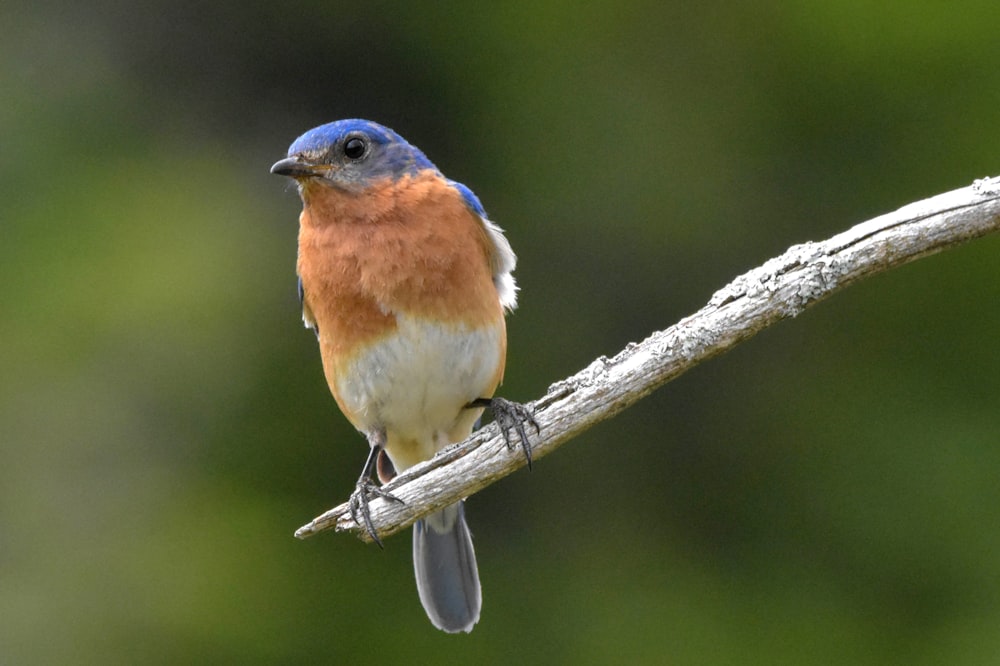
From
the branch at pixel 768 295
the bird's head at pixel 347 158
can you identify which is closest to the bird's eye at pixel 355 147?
the bird's head at pixel 347 158

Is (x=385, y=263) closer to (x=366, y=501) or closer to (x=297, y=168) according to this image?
(x=297, y=168)

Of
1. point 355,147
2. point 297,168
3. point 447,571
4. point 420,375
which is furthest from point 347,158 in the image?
point 447,571

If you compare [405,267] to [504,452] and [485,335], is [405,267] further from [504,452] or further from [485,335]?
[504,452]

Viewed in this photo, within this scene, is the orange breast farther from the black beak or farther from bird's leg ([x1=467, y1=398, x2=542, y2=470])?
bird's leg ([x1=467, y1=398, x2=542, y2=470])

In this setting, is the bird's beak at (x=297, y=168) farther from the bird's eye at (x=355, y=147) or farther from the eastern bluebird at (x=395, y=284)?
the bird's eye at (x=355, y=147)

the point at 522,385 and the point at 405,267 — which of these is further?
the point at 522,385

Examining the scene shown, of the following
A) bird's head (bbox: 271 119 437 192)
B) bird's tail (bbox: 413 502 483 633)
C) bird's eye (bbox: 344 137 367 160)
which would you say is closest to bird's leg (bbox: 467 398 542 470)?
bird's head (bbox: 271 119 437 192)

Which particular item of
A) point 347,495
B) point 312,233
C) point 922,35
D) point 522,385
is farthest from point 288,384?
point 922,35
